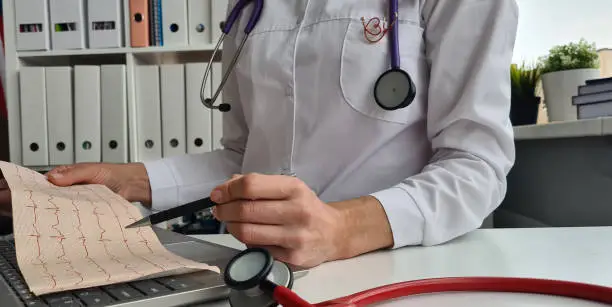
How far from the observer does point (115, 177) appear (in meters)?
0.82

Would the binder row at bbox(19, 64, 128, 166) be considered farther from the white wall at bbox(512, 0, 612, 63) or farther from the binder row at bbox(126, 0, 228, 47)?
the white wall at bbox(512, 0, 612, 63)

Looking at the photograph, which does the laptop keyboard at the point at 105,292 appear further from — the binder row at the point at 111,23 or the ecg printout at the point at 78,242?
the binder row at the point at 111,23

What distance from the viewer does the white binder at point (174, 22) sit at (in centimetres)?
156

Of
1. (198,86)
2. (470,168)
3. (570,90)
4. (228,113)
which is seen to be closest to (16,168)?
(228,113)

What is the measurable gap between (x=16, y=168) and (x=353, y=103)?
46 centimetres

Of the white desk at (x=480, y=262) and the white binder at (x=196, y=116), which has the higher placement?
the white binder at (x=196, y=116)

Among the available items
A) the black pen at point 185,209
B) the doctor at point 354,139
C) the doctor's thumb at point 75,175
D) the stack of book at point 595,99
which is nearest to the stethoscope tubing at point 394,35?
the doctor at point 354,139

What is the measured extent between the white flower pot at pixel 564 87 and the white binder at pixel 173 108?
1.04m

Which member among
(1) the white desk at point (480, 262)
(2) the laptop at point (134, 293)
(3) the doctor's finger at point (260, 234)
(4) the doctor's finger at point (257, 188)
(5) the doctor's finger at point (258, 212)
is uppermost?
(4) the doctor's finger at point (257, 188)

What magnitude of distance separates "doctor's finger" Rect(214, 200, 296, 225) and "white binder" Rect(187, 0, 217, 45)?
47.1 inches

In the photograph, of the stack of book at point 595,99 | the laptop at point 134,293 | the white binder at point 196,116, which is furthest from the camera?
the white binder at point 196,116

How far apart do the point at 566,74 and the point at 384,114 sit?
88cm

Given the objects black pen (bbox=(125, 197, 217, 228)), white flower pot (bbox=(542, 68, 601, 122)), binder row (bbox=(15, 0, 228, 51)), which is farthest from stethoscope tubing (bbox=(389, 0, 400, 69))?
binder row (bbox=(15, 0, 228, 51))

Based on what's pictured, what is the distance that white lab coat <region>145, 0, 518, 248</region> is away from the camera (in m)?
0.61
